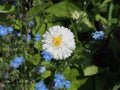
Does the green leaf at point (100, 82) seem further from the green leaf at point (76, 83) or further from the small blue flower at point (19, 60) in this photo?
the small blue flower at point (19, 60)

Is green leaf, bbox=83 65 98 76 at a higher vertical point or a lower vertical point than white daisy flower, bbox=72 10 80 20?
lower

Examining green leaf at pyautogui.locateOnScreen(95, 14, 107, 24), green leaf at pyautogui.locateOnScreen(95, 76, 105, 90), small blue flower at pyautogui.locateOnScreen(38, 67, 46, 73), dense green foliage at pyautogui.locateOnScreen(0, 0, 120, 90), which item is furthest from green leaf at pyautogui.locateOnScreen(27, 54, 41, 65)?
green leaf at pyautogui.locateOnScreen(95, 14, 107, 24)

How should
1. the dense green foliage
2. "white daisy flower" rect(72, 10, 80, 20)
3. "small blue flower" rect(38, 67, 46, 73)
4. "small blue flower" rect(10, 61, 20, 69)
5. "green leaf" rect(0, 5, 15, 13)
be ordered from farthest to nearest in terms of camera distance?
"green leaf" rect(0, 5, 15, 13)
"white daisy flower" rect(72, 10, 80, 20)
the dense green foliage
"small blue flower" rect(38, 67, 46, 73)
"small blue flower" rect(10, 61, 20, 69)

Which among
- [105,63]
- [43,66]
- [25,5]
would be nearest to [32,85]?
[43,66]

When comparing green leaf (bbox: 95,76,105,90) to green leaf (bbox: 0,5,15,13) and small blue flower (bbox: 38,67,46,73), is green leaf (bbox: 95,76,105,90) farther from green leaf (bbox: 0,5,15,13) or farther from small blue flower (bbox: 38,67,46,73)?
green leaf (bbox: 0,5,15,13)

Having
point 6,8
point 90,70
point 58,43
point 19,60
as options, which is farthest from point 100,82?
point 6,8

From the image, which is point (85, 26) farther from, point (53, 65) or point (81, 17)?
point (53, 65)

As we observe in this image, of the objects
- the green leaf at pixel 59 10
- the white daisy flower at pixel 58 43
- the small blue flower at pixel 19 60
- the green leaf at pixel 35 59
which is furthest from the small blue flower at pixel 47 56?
the green leaf at pixel 59 10
